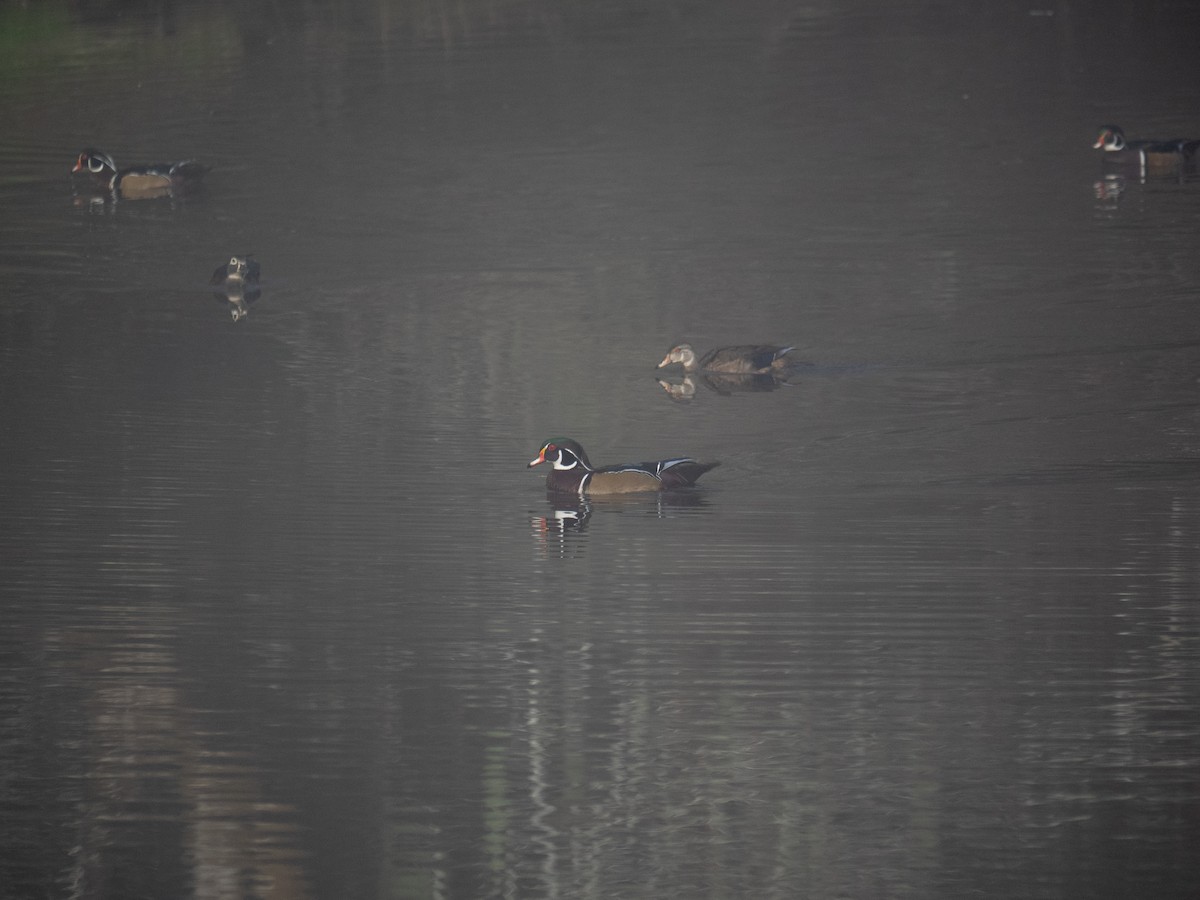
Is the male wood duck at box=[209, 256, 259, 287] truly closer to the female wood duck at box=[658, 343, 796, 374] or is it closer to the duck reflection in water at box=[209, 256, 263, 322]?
the duck reflection in water at box=[209, 256, 263, 322]

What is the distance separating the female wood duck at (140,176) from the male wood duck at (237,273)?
15.1 ft

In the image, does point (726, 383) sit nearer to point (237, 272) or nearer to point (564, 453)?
point (564, 453)

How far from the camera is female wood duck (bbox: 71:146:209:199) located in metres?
23.3

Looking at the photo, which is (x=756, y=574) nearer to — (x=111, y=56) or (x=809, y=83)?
(x=809, y=83)

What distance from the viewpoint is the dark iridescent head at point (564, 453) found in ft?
40.2

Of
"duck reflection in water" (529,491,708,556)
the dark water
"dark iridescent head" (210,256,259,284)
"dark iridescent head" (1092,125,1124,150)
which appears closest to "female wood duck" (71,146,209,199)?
the dark water

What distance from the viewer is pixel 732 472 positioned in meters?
13.0

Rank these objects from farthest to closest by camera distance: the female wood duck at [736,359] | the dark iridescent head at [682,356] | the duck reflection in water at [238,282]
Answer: the duck reflection in water at [238,282] < the dark iridescent head at [682,356] < the female wood duck at [736,359]

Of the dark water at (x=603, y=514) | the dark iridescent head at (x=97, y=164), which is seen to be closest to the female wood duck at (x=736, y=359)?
the dark water at (x=603, y=514)

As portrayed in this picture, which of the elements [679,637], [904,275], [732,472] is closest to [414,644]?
[679,637]

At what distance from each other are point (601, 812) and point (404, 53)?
27544 mm

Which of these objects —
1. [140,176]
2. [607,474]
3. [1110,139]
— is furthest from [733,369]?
[140,176]

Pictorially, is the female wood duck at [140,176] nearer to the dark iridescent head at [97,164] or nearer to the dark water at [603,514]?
the dark iridescent head at [97,164]

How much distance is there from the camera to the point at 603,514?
12180 millimetres
